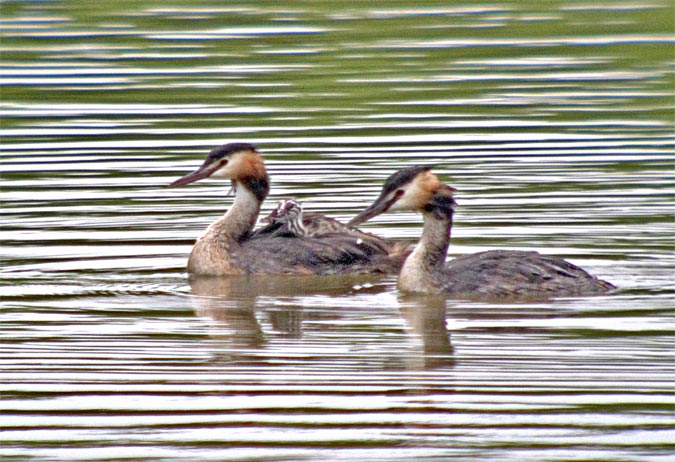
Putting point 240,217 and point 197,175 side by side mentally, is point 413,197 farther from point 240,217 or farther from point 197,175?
point 197,175

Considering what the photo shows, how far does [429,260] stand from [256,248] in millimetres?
1818

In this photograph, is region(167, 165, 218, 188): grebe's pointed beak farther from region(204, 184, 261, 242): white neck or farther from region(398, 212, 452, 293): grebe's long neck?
region(398, 212, 452, 293): grebe's long neck

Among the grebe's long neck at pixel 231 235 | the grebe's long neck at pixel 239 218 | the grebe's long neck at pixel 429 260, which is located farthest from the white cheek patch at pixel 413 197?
the grebe's long neck at pixel 239 218

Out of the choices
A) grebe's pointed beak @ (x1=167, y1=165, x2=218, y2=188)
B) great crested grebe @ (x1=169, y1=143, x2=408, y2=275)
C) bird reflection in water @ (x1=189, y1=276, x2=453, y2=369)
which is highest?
grebe's pointed beak @ (x1=167, y1=165, x2=218, y2=188)

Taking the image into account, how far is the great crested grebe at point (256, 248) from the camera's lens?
510 inches

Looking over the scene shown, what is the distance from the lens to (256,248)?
1326 centimetres

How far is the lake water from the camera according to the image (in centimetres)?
790

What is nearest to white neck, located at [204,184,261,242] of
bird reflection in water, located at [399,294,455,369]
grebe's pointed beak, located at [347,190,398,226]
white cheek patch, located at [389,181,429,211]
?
grebe's pointed beak, located at [347,190,398,226]

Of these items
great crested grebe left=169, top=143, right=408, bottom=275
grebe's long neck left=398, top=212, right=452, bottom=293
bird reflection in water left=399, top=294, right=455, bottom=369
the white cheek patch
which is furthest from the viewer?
great crested grebe left=169, top=143, right=408, bottom=275

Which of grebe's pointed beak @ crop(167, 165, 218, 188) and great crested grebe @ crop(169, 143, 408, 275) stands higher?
grebe's pointed beak @ crop(167, 165, 218, 188)

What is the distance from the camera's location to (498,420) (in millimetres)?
7836

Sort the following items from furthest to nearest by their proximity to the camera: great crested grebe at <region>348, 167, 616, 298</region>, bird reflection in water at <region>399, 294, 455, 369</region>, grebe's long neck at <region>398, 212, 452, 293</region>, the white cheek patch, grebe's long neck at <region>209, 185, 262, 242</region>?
1. grebe's long neck at <region>209, 185, 262, 242</region>
2. the white cheek patch
3. grebe's long neck at <region>398, 212, 452, 293</region>
4. great crested grebe at <region>348, 167, 616, 298</region>
5. bird reflection in water at <region>399, 294, 455, 369</region>

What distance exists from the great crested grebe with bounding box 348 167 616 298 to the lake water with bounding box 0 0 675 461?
249 millimetres

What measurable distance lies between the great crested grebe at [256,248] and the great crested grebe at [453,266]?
0.77 metres
